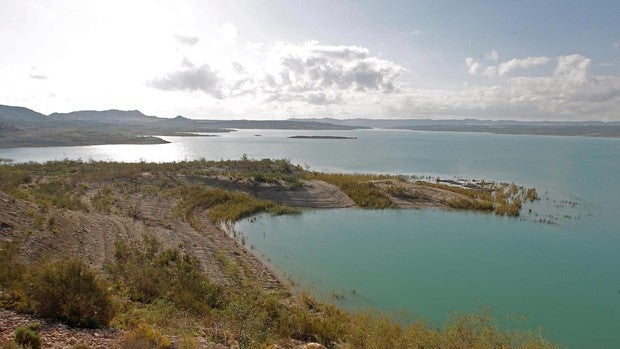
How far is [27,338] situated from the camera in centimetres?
930

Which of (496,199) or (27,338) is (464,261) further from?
(27,338)

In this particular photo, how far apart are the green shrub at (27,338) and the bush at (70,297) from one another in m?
1.61

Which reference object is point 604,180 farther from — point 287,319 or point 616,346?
point 287,319

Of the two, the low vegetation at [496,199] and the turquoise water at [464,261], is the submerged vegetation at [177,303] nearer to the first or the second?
the turquoise water at [464,261]

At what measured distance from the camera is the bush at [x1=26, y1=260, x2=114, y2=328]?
11172mm

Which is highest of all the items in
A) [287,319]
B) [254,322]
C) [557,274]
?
[254,322]

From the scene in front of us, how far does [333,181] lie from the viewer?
54875mm

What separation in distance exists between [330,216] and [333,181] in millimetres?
13593

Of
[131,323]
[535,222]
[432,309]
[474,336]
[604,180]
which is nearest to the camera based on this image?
[131,323]

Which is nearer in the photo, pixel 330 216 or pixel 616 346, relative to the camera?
pixel 616 346

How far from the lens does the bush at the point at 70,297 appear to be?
11.2m

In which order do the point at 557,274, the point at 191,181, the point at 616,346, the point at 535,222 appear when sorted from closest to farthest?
the point at 616,346, the point at 557,274, the point at 535,222, the point at 191,181

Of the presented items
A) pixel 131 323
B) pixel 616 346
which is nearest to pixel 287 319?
pixel 131 323

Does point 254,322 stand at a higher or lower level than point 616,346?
higher
